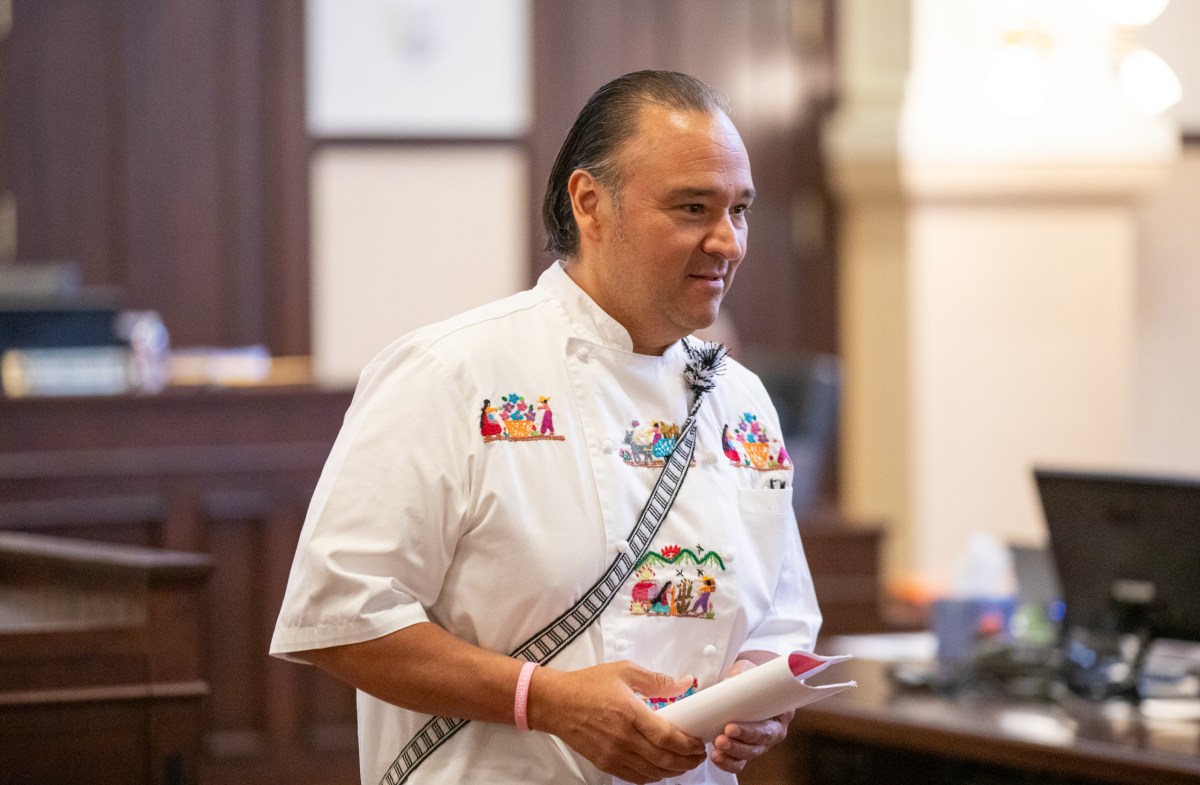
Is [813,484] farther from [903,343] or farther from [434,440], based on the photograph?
[434,440]

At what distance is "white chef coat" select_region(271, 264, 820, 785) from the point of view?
58.6 inches

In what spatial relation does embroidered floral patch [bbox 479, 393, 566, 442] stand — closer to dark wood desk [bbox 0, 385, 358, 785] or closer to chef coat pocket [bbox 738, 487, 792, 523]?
chef coat pocket [bbox 738, 487, 792, 523]

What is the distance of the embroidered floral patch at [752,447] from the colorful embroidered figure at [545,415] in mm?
243

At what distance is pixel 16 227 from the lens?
5.86 m

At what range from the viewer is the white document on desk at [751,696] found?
4.75ft

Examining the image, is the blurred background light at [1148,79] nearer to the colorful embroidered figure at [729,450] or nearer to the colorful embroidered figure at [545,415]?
the colorful embroidered figure at [729,450]

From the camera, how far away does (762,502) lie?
1.73 meters

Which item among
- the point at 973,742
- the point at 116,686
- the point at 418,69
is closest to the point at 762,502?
the point at 973,742

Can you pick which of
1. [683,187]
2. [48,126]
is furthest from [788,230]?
[683,187]

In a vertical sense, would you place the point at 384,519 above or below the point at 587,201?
below

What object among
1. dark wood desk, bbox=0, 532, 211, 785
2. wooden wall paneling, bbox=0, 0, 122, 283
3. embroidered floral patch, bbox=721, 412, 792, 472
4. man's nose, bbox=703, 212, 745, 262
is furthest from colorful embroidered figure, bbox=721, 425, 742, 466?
wooden wall paneling, bbox=0, 0, 122, 283

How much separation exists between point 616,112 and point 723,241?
0.19 meters

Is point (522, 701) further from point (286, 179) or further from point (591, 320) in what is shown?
point (286, 179)

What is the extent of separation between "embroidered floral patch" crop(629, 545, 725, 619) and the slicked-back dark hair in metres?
0.38
